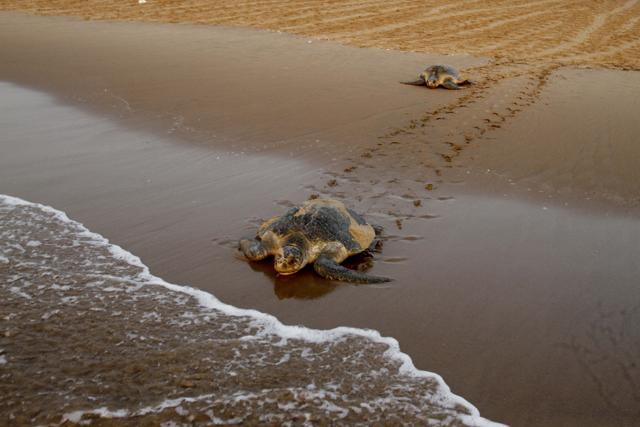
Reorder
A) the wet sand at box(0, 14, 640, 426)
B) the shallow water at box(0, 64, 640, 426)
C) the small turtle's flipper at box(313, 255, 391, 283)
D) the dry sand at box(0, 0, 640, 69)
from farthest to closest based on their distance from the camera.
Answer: the dry sand at box(0, 0, 640, 69) → the small turtle's flipper at box(313, 255, 391, 283) → the wet sand at box(0, 14, 640, 426) → the shallow water at box(0, 64, 640, 426)

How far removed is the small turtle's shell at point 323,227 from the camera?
12.5ft

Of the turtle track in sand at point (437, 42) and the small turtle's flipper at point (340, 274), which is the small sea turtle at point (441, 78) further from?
the small turtle's flipper at point (340, 274)

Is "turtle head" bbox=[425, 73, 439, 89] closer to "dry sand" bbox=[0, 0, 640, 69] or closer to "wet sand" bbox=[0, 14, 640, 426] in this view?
"wet sand" bbox=[0, 14, 640, 426]

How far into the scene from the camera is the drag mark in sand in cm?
241

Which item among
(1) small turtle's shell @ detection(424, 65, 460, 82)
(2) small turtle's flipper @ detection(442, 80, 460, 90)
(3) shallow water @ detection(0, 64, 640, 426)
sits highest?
(1) small turtle's shell @ detection(424, 65, 460, 82)

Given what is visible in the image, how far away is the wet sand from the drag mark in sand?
7.4 inches

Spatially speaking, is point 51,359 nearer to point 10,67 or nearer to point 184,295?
point 184,295

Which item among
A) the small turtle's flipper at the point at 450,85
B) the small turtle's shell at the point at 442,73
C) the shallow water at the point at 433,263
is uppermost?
the small turtle's shell at the point at 442,73

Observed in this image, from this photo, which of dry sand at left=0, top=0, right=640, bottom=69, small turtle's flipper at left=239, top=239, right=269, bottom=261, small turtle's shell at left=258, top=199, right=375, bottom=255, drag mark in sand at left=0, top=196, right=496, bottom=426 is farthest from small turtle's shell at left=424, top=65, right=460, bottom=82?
drag mark in sand at left=0, top=196, right=496, bottom=426

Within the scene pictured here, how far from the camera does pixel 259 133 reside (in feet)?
21.1

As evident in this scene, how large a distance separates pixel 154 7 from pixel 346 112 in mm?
11019

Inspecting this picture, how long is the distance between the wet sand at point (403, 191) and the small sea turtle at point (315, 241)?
4.0 inches

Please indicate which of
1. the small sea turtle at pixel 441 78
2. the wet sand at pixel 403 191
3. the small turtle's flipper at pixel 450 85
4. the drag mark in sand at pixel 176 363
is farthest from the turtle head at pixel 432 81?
A: the drag mark in sand at pixel 176 363

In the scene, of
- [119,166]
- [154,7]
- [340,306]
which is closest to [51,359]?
[340,306]
